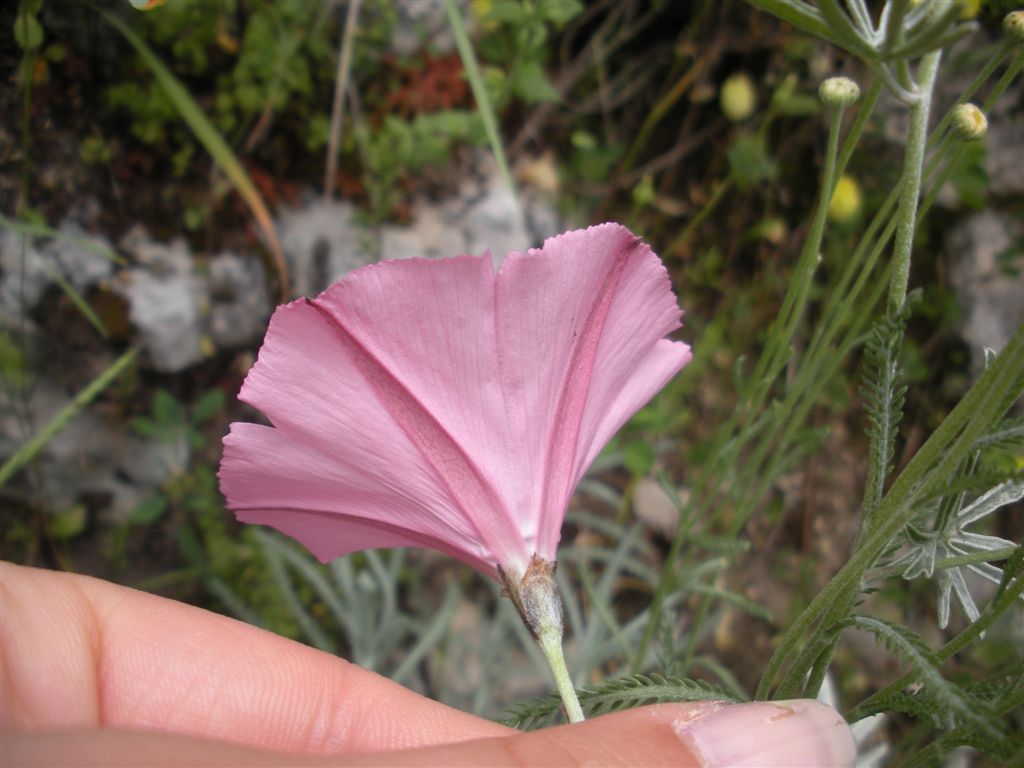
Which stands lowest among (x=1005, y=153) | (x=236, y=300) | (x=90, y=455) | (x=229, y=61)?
(x=90, y=455)

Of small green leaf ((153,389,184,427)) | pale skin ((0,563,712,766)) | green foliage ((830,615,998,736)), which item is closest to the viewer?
green foliage ((830,615,998,736))

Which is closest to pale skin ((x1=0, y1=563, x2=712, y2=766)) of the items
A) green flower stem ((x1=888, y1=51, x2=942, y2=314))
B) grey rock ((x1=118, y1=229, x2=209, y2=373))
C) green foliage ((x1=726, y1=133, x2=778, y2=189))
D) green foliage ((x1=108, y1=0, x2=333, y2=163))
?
green flower stem ((x1=888, y1=51, x2=942, y2=314))

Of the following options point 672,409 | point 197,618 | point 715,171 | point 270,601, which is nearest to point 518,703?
point 197,618

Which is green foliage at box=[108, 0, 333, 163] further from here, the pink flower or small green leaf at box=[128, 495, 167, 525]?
the pink flower

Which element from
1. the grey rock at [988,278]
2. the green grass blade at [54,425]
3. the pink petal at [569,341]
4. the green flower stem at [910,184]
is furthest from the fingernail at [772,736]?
the grey rock at [988,278]

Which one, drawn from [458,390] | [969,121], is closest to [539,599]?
[458,390]

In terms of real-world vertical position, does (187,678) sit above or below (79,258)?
below

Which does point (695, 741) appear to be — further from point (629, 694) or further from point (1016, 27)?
point (1016, 27)

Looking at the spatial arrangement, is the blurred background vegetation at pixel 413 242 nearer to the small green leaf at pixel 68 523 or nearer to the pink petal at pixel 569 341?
the small green leaf at pixel 68 523
